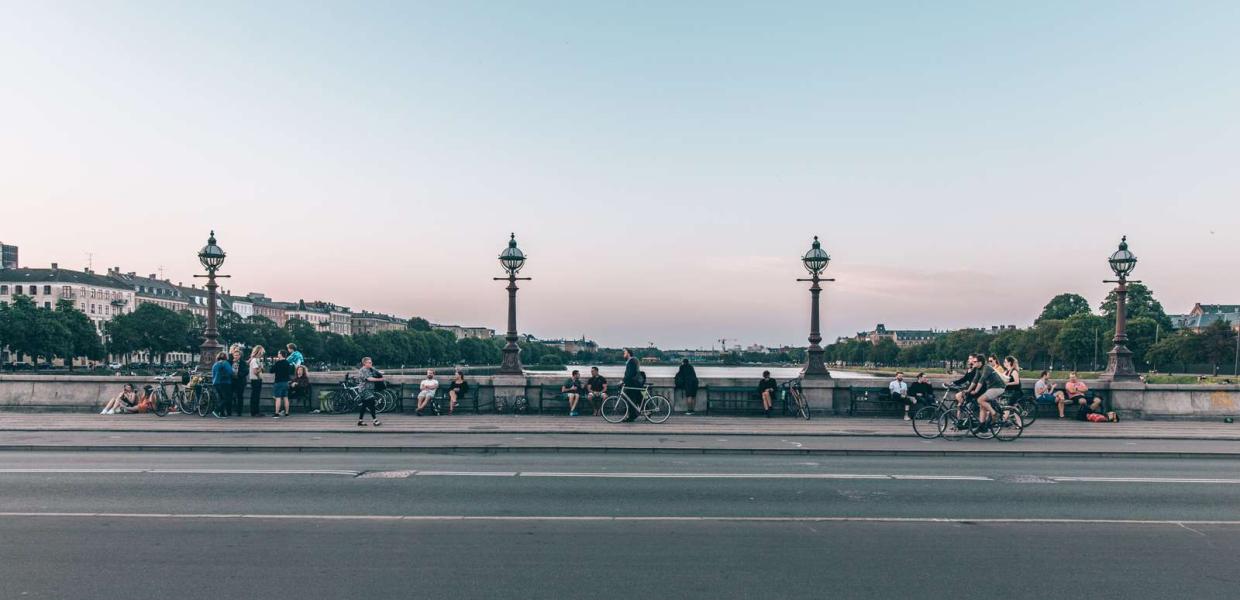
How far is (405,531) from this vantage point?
879 centimetres

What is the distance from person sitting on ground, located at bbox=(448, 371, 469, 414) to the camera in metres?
23.4

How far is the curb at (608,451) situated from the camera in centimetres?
1579

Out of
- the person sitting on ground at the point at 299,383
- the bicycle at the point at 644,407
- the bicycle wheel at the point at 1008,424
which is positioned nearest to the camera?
the bicycle wheel at the point at 1008,424

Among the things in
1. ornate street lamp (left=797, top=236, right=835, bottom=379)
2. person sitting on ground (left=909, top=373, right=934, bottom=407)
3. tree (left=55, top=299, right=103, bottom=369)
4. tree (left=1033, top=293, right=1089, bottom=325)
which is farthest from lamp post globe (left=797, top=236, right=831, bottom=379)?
tree (left=1033, top=293, right=1089, bottom=325)

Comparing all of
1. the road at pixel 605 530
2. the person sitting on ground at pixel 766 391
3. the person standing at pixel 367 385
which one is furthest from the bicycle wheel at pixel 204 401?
the person sitting on ground at pixel 766 391

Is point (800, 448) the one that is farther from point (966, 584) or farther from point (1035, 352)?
point (1035, 352)

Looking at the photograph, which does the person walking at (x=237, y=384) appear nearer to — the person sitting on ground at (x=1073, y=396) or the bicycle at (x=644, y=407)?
the bicycle at (x=644, y=407)

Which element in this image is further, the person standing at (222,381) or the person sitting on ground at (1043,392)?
the person sitting on ground at (1043,392)

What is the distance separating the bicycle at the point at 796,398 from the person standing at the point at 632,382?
4.18 meters

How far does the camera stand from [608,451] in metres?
16.0

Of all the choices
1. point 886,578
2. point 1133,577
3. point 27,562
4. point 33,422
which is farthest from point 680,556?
point 33,422

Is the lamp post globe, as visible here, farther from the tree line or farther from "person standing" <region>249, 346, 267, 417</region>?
the tree line

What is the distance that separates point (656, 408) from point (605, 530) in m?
13.0

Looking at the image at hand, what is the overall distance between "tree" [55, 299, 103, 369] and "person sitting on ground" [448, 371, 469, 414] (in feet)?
339
